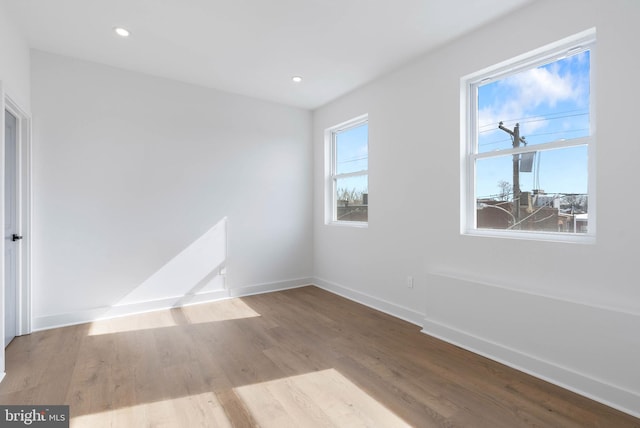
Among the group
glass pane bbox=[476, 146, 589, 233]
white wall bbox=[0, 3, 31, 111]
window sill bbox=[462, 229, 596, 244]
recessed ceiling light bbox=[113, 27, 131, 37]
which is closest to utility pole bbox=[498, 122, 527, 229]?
glass pane bbox=[476, 146, 589, 233]

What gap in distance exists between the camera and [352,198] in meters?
4.57

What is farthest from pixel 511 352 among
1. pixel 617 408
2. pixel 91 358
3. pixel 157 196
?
pixel 157 196

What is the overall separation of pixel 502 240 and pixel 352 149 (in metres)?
2.48

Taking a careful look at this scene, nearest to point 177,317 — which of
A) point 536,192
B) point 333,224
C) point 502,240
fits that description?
point 333,224

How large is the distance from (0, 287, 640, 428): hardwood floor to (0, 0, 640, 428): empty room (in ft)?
0.07

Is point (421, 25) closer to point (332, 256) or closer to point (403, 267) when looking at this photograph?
point (403, 267)

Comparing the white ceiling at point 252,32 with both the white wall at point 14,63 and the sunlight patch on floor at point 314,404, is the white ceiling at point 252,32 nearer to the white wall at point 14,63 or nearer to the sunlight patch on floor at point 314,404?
the white wall at point 14,63

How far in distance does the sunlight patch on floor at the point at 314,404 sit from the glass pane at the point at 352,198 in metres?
2.37

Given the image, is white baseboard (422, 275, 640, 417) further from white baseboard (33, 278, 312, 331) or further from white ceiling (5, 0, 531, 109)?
white baseboard (33, 278, 312, 331)

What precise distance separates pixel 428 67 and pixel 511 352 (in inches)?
106

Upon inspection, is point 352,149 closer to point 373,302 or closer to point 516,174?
point 373,302

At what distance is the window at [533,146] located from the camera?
2.31 meters

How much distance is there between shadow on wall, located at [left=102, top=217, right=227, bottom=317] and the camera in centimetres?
374

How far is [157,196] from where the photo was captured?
12.6ft
